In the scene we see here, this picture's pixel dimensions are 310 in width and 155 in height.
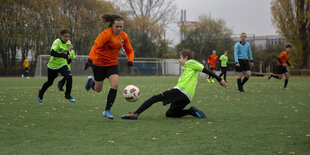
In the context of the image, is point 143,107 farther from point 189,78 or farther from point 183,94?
point 189,78

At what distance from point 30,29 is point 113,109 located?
29.3 metres

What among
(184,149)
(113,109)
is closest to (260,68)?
(113,109)

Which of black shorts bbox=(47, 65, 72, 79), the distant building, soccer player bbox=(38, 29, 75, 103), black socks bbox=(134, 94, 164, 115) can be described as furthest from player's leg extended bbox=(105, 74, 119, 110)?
the distant building

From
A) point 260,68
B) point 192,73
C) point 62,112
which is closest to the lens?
point 192,73

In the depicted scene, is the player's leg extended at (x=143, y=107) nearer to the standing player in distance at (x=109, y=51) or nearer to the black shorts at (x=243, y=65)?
the standing player in distance at (x=109, y=51)

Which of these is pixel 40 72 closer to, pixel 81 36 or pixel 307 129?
pixel 81 36

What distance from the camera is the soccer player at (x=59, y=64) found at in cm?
886

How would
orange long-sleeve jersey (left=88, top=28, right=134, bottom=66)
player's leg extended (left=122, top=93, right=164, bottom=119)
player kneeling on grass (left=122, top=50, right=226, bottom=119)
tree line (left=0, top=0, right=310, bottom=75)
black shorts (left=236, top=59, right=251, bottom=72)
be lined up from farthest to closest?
tree line (left=0, top=0, right=310, bottom=75), black shorts (left=236, top=59, right=251, bottom=72), orange long-sleeve jersey (left=88, top=28, right=134, bottom=66), player kneeling on grass (left=122, top=50, right=226, bottom=119), player's leg extended (left=122, top=93, right=164, bottom=119)

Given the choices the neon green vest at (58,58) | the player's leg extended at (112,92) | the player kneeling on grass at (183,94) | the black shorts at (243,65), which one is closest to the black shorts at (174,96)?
the player kneeling on grass at (183,94)

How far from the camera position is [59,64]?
9070 millimetres

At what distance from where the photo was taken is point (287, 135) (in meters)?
4.58

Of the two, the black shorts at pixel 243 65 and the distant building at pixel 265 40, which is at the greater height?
the distant building at pixel 265 40

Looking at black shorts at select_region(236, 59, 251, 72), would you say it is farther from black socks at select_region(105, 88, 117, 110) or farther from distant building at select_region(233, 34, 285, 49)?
distant building at select_region(233, 34, 285, 49)

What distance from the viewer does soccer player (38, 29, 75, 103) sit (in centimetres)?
886
